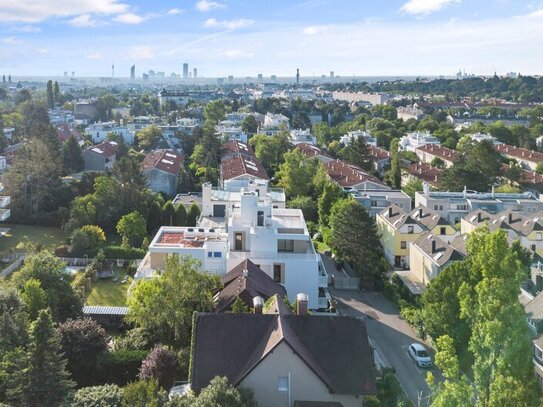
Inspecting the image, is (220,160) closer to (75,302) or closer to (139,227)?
(139,227)

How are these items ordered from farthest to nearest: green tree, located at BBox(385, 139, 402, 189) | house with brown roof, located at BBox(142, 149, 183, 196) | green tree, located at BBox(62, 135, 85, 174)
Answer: green tree, located at BBox(385, 139, 402, 189) → green tree, located at BBox(62, 135, 85, 174) → house with brown roof, located at BBox(142, 149, 183, 196)

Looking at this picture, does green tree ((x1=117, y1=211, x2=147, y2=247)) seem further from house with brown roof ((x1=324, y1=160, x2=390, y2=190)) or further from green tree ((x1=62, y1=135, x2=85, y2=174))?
green tree ((x1=62, y1=135, x2=85, y2=174))

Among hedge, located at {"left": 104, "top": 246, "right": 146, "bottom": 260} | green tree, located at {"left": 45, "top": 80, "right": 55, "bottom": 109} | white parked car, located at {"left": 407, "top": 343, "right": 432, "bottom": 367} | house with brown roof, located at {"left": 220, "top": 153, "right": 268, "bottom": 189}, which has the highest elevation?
green tree, located at {"left": 45, "top": 80, "right": 55, "bottom": 109}

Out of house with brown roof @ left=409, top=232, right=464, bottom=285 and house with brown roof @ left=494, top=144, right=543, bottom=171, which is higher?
house with brown roof @ left=494, top=144, right=543, bottom=171

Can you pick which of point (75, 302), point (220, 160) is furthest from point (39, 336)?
point (220, 160)

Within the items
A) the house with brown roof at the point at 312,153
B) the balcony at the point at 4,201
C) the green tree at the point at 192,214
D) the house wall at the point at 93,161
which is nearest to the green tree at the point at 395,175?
the house with brown roof at the point at 312,153

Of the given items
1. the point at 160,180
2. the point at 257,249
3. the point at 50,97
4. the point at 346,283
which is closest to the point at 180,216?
the point at 160,180

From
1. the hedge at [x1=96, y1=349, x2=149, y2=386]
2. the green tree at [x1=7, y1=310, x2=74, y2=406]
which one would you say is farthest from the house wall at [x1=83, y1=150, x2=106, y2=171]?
the green tree at [x1=7, y1=310, x2=74, y2=406]
